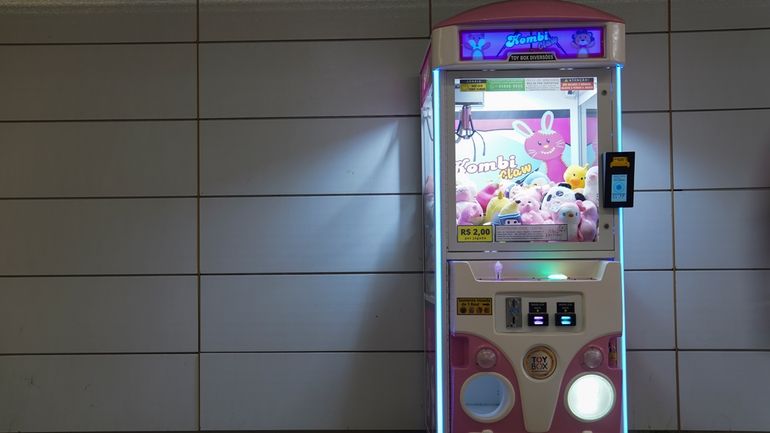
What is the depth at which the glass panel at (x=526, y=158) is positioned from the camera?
7.90ft

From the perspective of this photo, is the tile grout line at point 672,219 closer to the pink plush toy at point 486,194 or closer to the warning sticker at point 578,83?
the warning sticker at point 578,83

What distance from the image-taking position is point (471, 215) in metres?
2.43

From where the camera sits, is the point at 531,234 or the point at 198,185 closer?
the point at 531,234


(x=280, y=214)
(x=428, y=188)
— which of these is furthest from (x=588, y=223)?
(x=280, y=214)

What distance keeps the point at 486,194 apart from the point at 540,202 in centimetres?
23

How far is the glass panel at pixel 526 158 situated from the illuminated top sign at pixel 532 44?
98mm

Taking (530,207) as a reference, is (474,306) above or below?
below

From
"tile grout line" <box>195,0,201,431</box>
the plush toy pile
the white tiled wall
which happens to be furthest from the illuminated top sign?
"tile grout line" <box>195,0,201,431</box>

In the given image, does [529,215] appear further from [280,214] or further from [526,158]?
[280,214]

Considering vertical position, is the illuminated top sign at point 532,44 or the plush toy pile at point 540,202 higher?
the illuminated top sign at point 532,44

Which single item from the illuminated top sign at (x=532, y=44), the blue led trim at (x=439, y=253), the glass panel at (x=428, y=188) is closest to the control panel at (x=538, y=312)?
the blue led trim at (x=439, y=253)

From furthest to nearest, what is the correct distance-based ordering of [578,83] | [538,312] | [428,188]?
1. [428,188]
2. [578,83]
3. [538,312]

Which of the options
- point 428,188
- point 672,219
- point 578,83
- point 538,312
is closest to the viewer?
point 538,312

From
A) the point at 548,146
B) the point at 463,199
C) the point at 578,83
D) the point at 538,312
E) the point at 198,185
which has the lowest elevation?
the point at 538,312
